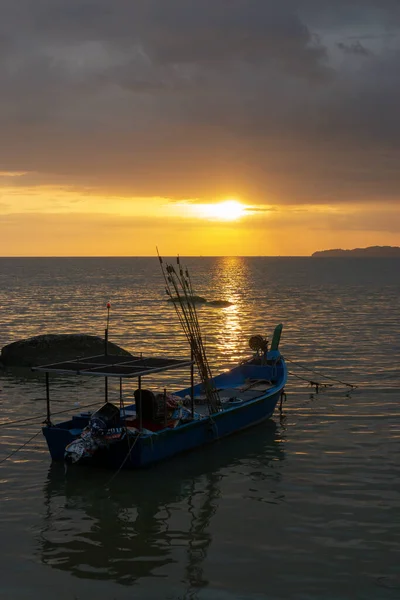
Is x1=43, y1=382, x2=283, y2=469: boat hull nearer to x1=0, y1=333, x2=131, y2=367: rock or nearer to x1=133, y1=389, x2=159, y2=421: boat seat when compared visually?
x1=133, y1=389, x2=159, y2=421: boat seat

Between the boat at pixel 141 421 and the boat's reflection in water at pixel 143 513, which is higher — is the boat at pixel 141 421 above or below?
above

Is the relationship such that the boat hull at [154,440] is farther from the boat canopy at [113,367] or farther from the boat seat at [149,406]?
the boat canopy at [113,367]

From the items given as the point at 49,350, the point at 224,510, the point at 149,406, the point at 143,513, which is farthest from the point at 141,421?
the point at 49,350

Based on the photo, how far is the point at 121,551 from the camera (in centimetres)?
1341

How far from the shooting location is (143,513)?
607 inches

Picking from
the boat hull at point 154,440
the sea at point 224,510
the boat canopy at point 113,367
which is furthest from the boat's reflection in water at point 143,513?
the boat canopy at point 113,367

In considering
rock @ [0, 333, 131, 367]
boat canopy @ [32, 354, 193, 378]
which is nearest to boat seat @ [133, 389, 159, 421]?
boat canopy @ [32, 354, 193, 378]

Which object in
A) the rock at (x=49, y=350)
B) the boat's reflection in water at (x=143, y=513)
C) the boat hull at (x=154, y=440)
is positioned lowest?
the boat's reflection in water at (x=143, y=513)

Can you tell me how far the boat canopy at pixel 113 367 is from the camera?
1747 centimetres

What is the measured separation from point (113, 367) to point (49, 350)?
632 inches

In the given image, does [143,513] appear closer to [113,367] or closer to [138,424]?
[138,424]

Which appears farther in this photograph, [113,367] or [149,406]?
[149,406]

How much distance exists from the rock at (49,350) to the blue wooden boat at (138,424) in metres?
12.1

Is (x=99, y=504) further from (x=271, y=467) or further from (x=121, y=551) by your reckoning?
(x=271, y=467)
